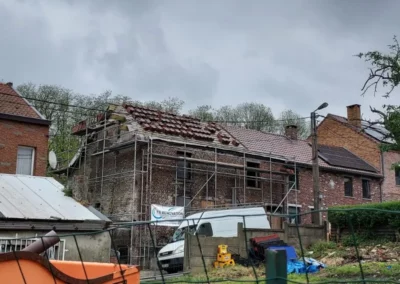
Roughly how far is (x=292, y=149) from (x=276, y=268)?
34.3 meters

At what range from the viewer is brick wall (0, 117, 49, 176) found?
2392cm

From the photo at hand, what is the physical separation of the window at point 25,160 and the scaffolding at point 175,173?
5.10 metres

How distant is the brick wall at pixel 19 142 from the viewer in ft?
Result: 78.5

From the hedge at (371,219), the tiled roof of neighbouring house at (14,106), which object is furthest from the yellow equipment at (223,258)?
the tiled roof of neighbouring house at (14,106)

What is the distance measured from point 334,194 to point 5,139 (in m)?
21.9

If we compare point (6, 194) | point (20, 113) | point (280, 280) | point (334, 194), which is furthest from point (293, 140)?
point (280, 280)

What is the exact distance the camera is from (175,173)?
2883 centimetres

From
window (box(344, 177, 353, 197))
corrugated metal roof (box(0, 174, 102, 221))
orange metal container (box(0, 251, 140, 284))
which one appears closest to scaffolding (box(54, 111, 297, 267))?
window (box(344, 177, 353, 197))

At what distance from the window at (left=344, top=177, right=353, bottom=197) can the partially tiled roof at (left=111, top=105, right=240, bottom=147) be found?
950cm

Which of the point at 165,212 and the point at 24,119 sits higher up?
the point at 24,119

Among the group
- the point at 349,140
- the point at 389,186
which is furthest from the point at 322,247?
the point at 349,140

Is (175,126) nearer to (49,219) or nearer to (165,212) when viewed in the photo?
(165,212)

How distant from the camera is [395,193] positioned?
39.2 meters

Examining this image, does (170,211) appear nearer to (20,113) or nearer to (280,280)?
(20,113)
